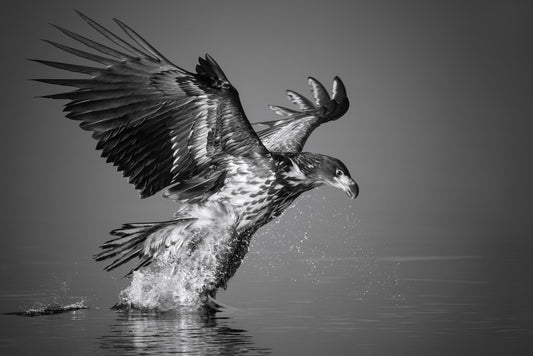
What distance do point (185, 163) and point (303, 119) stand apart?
8.88ft

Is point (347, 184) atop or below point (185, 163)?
below

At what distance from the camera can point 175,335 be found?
7309 millimetres

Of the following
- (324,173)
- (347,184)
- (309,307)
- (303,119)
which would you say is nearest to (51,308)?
(309,307)

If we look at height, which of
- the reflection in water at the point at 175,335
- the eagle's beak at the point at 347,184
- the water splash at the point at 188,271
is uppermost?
the eagle's beak at the point at 347,184

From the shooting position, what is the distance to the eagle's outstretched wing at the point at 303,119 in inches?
431

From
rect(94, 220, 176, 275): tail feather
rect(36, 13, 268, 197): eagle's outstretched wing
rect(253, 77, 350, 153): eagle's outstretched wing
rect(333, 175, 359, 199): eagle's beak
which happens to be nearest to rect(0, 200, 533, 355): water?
rect(94, 220, 176, 275): tail feather

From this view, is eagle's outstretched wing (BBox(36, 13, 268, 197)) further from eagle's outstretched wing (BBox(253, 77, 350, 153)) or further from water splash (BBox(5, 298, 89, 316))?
eagle's outstretched wing (BBox(253, 77, 350, 153))

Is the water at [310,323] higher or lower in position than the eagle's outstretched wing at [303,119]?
lower

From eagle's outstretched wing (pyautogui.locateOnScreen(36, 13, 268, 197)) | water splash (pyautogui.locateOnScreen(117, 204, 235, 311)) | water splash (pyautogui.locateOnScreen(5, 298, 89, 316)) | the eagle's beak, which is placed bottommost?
water splash (pyautogui.locateOnScreen(5, 298, 89, 316))

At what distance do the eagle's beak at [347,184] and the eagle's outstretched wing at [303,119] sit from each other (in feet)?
5.24

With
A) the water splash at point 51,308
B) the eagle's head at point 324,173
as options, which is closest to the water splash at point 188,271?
the water splash at point 51,308

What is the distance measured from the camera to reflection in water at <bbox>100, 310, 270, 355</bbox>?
→ 6.72m

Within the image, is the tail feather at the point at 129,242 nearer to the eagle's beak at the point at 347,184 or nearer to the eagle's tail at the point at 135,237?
the eagle's tail at the point at 135,237

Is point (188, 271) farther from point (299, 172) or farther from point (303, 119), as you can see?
point (303, 119)
